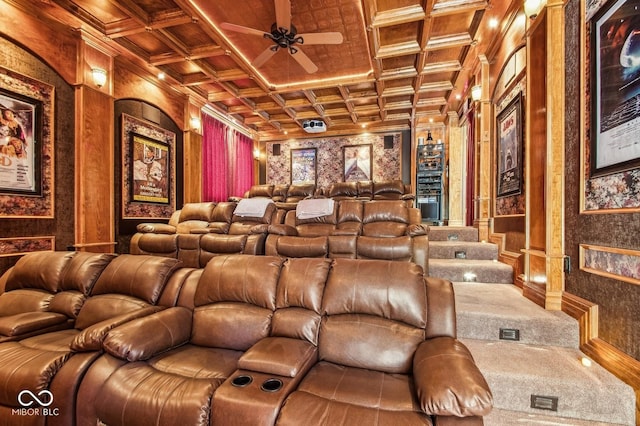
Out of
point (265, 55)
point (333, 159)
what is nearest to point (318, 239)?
point (265, 55)

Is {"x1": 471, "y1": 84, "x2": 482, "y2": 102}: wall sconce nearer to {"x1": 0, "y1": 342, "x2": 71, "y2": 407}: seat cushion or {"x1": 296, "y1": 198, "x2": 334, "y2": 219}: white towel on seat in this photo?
{"x1": 296, "y1": 198, "x2": 334, "y2": 219}: white towel on seat

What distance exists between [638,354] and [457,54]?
14.3ft

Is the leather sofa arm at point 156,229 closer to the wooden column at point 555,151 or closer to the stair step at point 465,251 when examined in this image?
the stair step at point 465,251

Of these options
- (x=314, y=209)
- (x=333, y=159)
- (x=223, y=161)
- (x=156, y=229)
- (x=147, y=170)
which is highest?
(x=333, y=159)

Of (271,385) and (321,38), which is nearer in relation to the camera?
(271,385)

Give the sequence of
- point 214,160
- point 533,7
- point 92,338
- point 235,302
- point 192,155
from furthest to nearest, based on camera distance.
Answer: point 214,160, point 192,155, point 533,7, point 235,302, point 92,338

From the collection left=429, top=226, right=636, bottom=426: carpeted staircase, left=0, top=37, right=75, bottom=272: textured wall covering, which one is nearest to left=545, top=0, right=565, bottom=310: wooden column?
left=429, top=226, right=636, bottom=426: carpeted staircase

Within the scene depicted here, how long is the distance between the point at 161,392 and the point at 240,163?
22.0ft

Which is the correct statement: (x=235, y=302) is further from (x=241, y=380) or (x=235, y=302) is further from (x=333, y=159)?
(x=333, y=159)

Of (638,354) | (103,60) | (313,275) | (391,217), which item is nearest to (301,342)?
(313,275)

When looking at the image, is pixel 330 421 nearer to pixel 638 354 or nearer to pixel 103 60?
pixel 638 354

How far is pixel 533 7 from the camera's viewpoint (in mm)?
2354

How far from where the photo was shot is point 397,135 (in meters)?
7.38

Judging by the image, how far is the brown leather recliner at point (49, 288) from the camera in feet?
6.55
